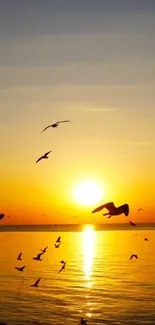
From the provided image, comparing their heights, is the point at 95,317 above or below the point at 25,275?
below

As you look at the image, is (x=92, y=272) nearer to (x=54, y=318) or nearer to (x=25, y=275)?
(x=25, y=275)

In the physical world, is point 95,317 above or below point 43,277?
below

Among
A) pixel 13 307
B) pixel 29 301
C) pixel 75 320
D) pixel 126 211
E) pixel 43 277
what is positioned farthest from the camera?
pixel 43 277

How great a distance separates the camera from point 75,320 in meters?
46.0

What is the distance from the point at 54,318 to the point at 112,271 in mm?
42235

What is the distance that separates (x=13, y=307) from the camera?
52.8 m

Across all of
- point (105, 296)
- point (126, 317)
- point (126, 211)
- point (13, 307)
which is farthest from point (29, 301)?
point (126, 211)

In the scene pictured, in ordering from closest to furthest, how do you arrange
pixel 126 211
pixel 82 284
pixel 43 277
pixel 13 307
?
pixel 126 211, pixel 13 307, pixel 82 284, pixel 43 277

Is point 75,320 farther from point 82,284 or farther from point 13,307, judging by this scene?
point 82,284

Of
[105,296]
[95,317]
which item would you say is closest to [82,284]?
[105,296]

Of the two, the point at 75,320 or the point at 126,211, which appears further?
the point at 75,320

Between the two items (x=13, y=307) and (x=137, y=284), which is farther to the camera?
(x=137, y=284)

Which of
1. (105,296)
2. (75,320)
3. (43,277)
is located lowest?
(75,320)

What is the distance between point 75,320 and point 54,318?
2297 mm
